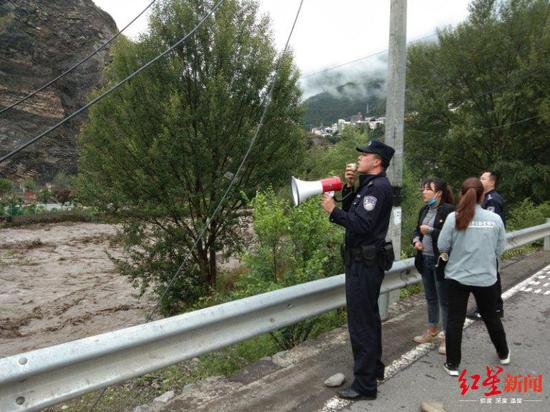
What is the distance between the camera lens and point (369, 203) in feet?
10.8

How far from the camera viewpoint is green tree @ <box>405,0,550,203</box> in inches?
903

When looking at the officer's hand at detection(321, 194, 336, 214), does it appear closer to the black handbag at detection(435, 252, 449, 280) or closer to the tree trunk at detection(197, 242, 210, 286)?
the black handbag at detection(435, 252, 449, 280)

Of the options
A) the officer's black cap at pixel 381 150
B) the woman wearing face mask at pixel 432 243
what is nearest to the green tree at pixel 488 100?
the woman wearing face mask at pixel 432 243

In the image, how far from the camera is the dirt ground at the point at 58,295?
35.3 feet

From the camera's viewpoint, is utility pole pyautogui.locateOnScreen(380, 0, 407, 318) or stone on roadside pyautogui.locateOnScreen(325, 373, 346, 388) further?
utility pole pyautogui.locateOnScreen(380, 0, 407, 318)

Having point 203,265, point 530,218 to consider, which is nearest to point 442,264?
point 203,265

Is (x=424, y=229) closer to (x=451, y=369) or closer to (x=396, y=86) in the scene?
(x=451, y=369)

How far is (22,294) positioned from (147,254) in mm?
6873

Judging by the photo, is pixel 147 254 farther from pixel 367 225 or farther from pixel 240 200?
pixel 367 225

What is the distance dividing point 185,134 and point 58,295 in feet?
28.6

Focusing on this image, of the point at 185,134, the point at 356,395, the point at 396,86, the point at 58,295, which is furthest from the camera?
the point at 58,295

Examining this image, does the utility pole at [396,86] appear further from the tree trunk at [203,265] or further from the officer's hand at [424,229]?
the tree trunk at [203,265]

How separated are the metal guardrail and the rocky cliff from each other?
70.8m

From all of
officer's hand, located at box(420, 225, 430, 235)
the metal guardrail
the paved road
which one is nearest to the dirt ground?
the metal guardrail
